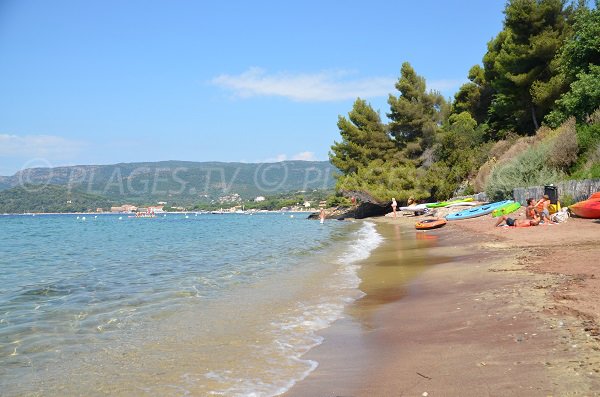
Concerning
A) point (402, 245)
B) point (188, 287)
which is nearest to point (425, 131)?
point (402, 245)

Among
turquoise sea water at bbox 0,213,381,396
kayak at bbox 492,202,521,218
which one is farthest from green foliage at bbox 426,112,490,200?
turquoise sea water at bbox 0,213,381,396

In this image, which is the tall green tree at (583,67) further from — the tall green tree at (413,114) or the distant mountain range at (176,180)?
the distant mountain range at (176,180)

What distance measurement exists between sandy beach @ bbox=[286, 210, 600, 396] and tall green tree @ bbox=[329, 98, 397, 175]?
41850 millimetres

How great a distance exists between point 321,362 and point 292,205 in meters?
132

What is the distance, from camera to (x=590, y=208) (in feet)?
48.6

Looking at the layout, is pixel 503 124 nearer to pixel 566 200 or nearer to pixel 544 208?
pixel 566 200

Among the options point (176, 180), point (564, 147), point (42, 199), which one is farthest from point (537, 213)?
point (176, 180)

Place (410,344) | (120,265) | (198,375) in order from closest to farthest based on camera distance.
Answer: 1. (198,375)
2. (410,344)
3. (120,265)

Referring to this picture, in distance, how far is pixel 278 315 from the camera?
295 inches

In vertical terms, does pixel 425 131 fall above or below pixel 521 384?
above

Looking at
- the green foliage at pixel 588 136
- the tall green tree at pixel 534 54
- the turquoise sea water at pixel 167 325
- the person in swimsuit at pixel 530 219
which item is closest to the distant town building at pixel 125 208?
the tall green tree at pixel 534 54

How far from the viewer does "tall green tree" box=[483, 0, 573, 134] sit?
30953mm

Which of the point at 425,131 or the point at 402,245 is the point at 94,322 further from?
the point at 425,131

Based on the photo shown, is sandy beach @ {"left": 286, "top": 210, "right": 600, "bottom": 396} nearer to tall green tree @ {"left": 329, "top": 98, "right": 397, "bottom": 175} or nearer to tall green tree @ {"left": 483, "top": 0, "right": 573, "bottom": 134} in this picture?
tall green tree @ {"left": 483, "top": 0, "right": 573, "bottom": 134}
